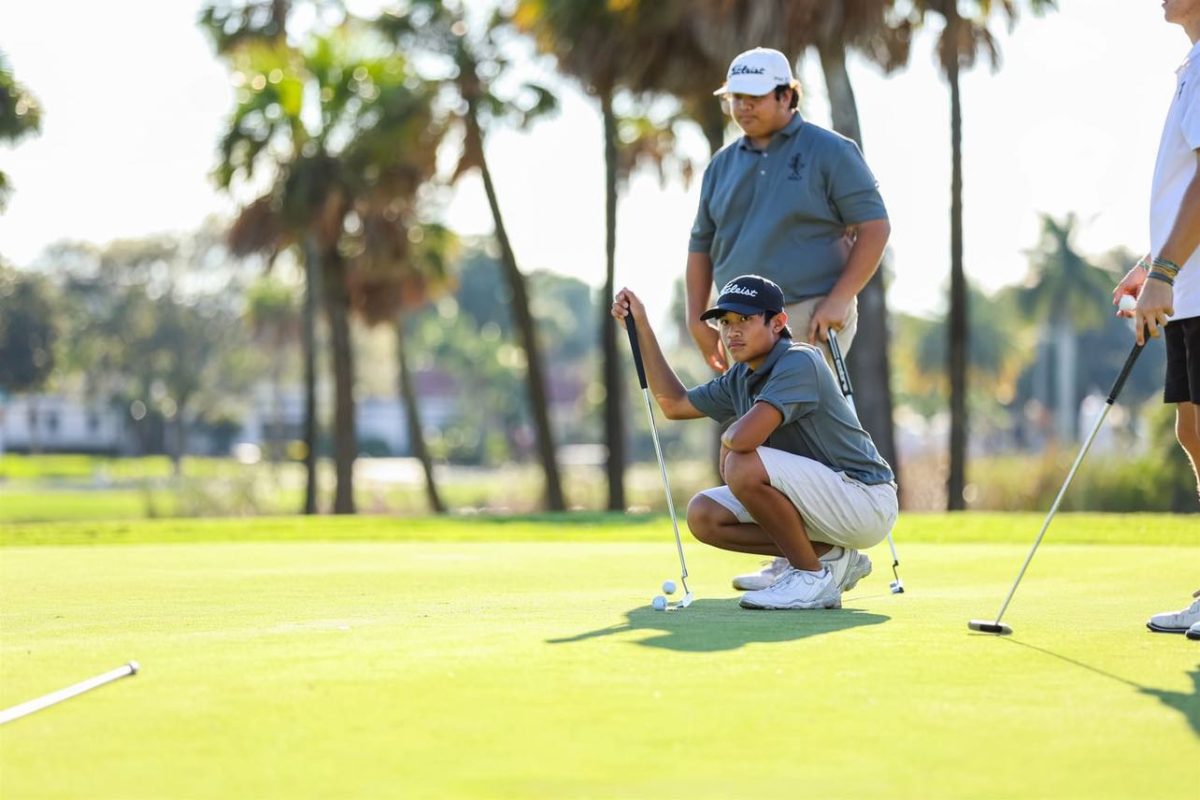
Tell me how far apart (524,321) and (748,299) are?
25.2 meters

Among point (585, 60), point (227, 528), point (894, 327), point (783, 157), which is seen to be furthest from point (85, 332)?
point (783, 157)

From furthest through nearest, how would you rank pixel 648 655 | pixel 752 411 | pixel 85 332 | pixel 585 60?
1. pixel 85 332
2. pixel 585 60
3. pixel 752 411
4. pixel 648 655

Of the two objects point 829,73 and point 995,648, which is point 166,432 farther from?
point 995,648

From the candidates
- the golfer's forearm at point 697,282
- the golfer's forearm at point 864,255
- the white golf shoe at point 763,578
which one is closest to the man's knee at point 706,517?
the white golf shoe at point 763,578

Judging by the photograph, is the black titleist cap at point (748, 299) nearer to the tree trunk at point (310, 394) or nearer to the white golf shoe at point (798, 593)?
the white golf shoe at point (798, 593)

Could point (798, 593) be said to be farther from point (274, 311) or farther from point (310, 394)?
point (274, 311)

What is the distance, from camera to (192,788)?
10.6 ft

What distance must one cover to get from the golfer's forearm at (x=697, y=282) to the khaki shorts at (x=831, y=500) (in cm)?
159

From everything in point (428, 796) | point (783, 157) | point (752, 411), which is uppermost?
point (783, 157)

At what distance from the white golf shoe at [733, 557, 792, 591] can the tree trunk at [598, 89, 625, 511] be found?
71.6ft

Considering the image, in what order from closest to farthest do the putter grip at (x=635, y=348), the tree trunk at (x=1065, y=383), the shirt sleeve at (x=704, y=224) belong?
the putter grip at (x=635, y=348)
the shirt sleeve at (x=704, y=224)
the tree trunk at (x=1065, y=383)

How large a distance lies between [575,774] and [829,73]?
21000 mm

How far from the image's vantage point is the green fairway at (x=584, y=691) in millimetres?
3314

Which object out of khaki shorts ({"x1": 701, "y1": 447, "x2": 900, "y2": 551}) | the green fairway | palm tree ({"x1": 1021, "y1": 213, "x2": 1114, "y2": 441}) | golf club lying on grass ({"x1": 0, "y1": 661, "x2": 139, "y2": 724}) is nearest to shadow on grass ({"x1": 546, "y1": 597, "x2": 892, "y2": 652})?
the green fairway
